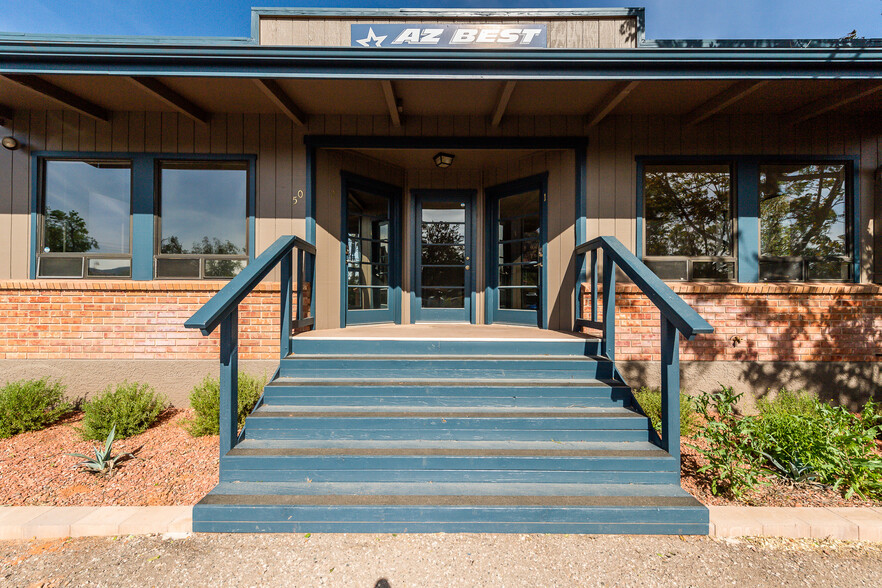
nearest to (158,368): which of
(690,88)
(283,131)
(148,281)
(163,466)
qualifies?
(148,281)

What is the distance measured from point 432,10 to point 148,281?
12.9 ft

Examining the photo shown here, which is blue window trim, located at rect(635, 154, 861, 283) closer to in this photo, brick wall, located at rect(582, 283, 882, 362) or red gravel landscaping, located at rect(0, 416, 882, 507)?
brick wall, located at rect(582, 283, 882, 362)

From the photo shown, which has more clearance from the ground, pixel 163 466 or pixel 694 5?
pixel 694 5

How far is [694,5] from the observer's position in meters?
7.06

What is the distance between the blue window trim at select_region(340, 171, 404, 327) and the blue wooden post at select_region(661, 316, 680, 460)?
10.6 ft

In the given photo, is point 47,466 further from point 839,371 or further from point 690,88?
point 839,371

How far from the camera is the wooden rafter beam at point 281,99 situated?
11.3ft

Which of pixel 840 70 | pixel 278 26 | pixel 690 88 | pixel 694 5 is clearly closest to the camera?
pixel 840 70

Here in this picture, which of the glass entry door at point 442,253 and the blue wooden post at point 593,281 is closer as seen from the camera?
the blue wooden post at point 593,281

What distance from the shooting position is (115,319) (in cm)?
391

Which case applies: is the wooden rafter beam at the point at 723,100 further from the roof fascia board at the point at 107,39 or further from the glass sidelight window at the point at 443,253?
the roof fascia board at the point at 107,39

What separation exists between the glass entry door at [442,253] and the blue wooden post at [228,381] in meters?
2.92

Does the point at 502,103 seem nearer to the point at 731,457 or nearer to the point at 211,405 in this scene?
the point at 731,457

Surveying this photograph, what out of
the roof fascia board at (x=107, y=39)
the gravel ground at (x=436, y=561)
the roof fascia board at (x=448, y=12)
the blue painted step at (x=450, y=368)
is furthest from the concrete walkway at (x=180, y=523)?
the roof fascia board at (x=448, y=12)
